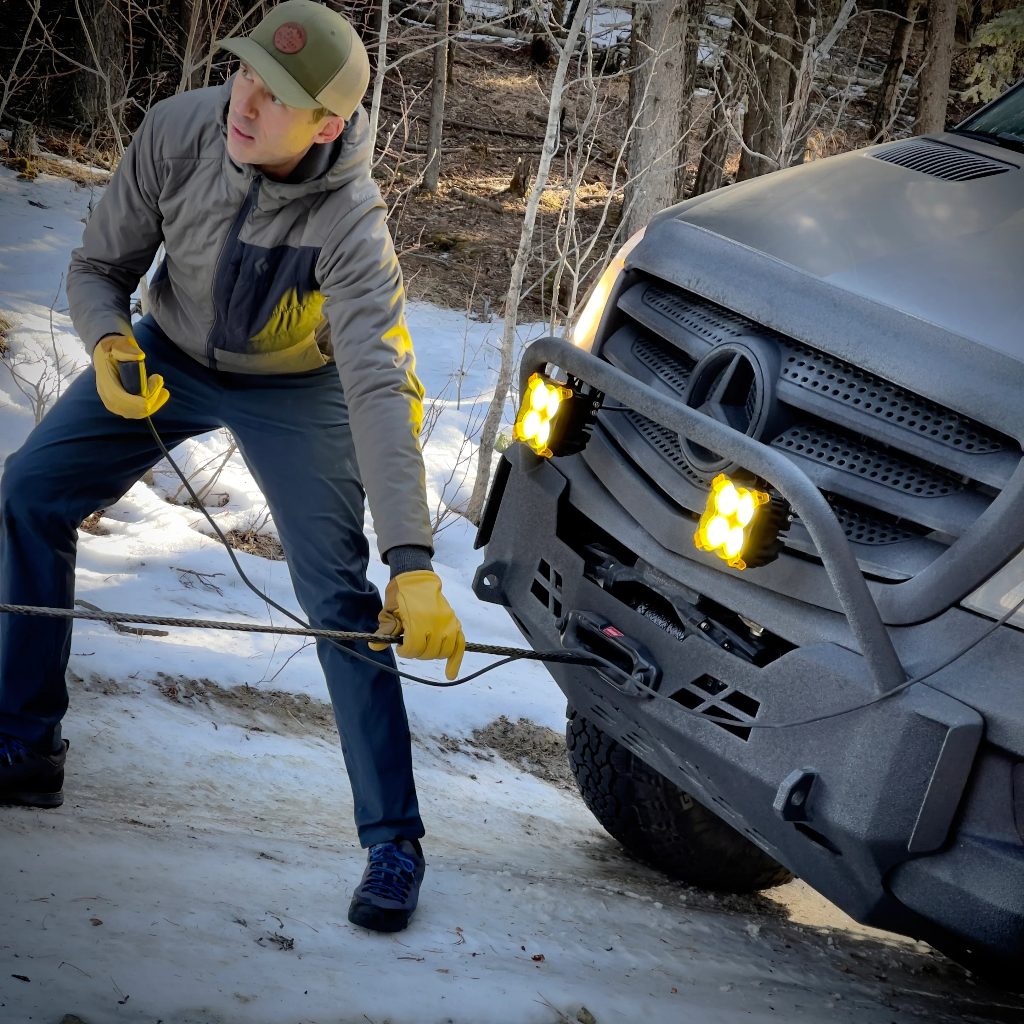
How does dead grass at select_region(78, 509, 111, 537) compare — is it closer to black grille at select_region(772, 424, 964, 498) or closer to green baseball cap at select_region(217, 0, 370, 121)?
Result: green baseball cap at select_region(217, 0, 370, 121)

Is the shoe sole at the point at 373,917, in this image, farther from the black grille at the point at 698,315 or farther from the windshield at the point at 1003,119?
the windshield at the point at 1003,119

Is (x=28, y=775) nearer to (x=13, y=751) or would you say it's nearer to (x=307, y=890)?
(x=13, y=751)

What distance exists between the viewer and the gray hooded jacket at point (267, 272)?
2.64 m

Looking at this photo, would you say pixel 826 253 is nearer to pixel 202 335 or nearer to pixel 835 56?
pixel 202 335

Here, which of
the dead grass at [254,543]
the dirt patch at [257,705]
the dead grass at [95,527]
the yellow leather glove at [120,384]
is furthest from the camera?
the dead grass at [254,543]

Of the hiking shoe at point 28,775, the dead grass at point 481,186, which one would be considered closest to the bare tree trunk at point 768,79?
the dead grass at point 481,186

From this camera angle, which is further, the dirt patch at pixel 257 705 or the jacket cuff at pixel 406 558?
the dirt patch at pixel 257 705

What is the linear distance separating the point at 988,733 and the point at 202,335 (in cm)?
212

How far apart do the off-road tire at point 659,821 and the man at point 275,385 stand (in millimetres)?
584

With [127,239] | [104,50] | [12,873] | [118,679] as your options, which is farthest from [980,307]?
[104,50]

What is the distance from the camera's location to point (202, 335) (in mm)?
2945

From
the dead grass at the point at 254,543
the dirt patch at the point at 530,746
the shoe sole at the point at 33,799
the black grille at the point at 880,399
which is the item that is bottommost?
the dead grass at the point at 254,543

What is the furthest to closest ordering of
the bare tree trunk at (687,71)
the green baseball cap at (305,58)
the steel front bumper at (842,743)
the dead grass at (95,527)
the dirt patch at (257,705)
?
1. the bare tree trunk at (687,71)
2. the dead grass at (95,527)
3. the dirt patch at (257,705)
4. the green baseball cap at (305,58)
5. the steel front bumper at (842,743)

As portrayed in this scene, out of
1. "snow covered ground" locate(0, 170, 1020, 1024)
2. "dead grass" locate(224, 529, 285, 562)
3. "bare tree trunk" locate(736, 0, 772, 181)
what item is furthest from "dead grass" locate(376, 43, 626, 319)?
"snow covered ground" locate(0, 170, 1020, 1024)
